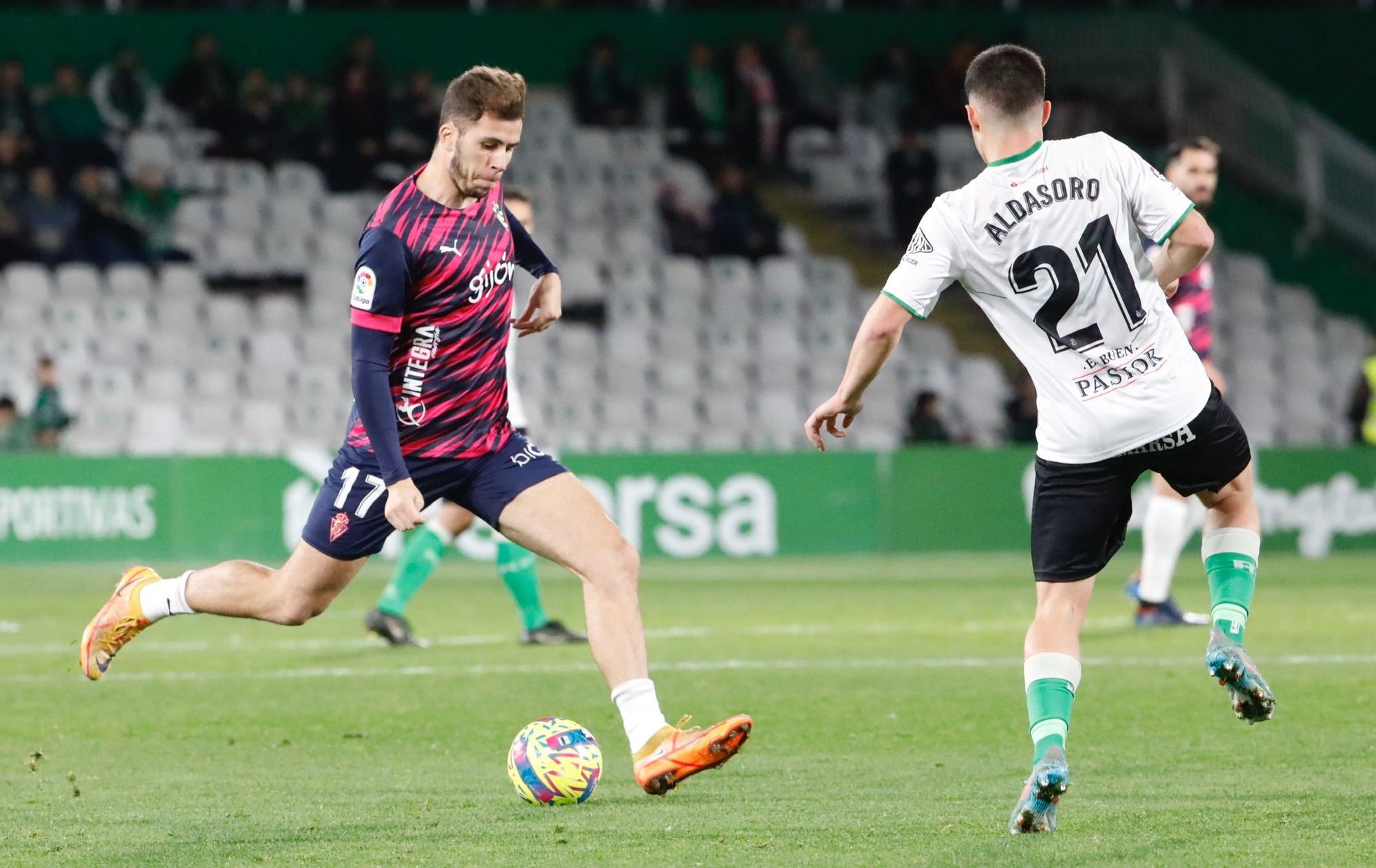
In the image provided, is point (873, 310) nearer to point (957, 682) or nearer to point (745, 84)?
point (957, 682)

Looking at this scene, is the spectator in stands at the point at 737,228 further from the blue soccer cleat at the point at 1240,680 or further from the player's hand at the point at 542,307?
the blue soccer cleat at the point at 1240,680

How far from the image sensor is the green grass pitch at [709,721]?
494 cm

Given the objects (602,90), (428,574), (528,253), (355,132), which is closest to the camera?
(528,253)

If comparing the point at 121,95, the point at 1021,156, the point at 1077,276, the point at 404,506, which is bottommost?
the point at 404,506

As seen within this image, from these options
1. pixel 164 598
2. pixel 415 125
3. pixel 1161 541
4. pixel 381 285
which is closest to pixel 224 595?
pixel 164 598

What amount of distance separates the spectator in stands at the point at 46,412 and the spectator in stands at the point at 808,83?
9902 millimetres

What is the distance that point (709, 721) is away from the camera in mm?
7387

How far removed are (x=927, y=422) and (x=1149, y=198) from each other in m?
14.0

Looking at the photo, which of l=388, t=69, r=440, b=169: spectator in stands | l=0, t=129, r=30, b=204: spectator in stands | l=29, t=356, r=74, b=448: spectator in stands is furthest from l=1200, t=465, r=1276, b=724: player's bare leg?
l=0, t=129, r=30, b=204: spectator in stands

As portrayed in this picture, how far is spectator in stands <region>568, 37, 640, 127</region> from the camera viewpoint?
2281 centimetres

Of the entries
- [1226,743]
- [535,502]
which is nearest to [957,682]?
[1226,743]

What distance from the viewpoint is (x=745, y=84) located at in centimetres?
2291

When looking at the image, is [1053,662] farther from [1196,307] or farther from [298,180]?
[298,180]

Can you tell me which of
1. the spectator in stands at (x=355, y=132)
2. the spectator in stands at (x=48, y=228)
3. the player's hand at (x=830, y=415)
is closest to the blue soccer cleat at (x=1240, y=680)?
the player's hand at (x=830, y=415)
